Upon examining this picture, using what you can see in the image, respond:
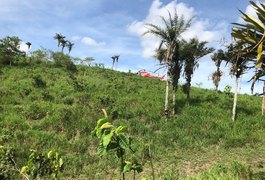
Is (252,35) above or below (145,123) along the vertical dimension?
above

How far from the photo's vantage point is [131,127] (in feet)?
74.1

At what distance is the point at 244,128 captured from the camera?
2338 cm

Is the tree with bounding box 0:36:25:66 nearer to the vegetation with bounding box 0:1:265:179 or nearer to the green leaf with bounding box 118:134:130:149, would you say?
the vegetation with bounding box 0:1:265:179

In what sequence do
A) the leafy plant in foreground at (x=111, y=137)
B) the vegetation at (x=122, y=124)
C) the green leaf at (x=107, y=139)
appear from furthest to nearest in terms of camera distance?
the vegetation at (x=122, y=124), the leafy plant in foreground at (x=111, y=137), the green leaf at (x=107, y=139)

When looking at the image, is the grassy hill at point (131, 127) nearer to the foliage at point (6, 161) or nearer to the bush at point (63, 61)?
the foliage at point (6, 161)

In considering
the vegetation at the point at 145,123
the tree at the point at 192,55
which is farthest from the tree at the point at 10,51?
the tree at the point at 192,55

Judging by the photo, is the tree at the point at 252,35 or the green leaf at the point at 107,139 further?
the tree at the point at 252,35

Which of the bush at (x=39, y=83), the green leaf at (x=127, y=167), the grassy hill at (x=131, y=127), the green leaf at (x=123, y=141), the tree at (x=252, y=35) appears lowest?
the grassy hill at (x=131, y=127)

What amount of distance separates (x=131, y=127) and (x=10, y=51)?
24.4m

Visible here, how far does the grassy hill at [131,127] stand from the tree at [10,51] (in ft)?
22.4

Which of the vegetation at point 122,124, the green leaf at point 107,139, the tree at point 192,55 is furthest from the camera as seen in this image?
the tree at point 192,55

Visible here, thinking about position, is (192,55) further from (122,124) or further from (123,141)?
(123,141)

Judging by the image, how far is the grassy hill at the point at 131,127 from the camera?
674 inches

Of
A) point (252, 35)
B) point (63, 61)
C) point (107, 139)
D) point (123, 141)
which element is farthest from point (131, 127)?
point (63, 61)
